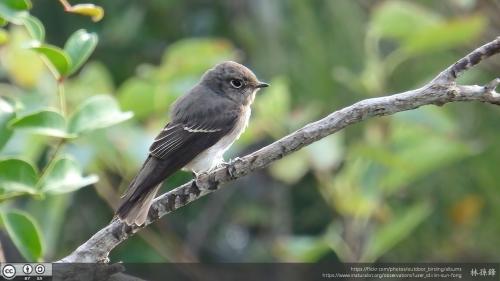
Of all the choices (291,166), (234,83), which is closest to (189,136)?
(234,83)

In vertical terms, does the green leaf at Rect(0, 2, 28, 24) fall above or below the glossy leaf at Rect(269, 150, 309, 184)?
above

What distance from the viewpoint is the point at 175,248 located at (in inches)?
186

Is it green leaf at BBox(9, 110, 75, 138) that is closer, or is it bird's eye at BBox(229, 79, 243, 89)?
green leaf at BBox(9, 110, 75, 138)

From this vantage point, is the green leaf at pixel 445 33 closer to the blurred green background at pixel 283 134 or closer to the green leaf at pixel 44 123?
the blurred green background at pixel 283 134

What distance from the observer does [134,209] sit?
3.05m

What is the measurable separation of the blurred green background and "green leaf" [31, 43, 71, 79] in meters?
0.15

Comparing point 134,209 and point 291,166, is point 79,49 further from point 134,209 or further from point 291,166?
point 291,166

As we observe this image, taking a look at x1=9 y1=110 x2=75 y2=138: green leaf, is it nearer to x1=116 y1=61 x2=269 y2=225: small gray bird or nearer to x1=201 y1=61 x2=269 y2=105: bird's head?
x1=116 y1=61 x2=269 y2=225: small gray bird

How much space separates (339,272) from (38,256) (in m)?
1.77

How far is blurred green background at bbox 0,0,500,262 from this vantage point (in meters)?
4.45

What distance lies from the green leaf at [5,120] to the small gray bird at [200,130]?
42cm

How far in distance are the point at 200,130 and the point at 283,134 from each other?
0.69 m

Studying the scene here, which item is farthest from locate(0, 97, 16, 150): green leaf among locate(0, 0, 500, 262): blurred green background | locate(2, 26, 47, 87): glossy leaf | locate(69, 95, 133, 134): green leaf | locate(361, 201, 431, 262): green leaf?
locate(361, 201, 431, 262): green leaf

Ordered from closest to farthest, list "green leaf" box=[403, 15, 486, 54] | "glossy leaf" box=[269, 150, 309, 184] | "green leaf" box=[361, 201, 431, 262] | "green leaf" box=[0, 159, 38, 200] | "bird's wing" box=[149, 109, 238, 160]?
"green leaf" box=[0, 159, 38, 200], "bird's wing" box=[149, 109, 238, 160], "green leaf" box=[361, 201, 431, 262], "green leaf" box=[403, 15, 486, 54], "glossy leaf" box=[269, 150, 309, 184]
